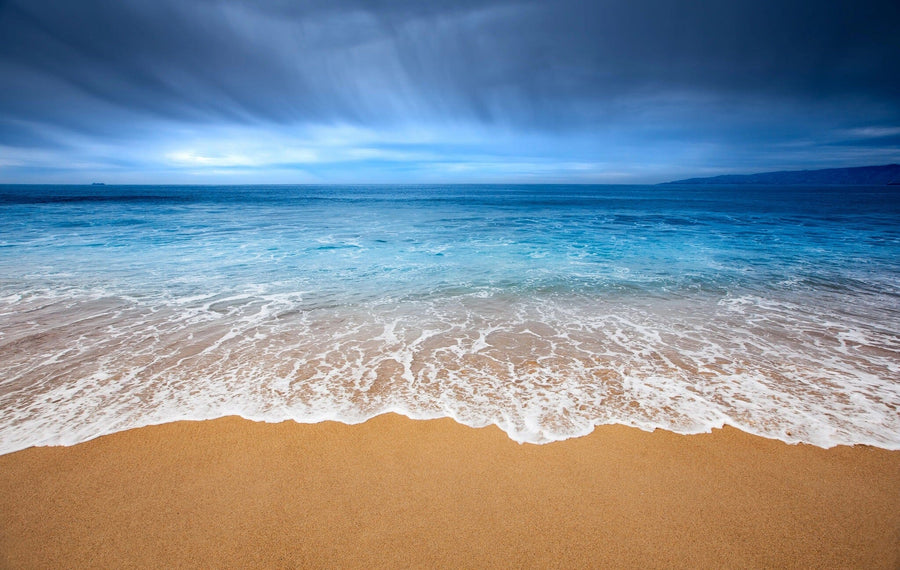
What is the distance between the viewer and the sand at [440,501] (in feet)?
9.61

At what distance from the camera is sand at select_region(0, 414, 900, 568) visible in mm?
2930

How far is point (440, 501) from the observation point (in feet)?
11.2

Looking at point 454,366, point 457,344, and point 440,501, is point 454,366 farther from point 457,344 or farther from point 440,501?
point 440,501

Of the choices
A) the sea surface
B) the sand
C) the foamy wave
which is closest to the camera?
the sand

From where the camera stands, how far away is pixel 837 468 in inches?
146

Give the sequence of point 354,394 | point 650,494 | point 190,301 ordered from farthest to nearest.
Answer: point 190,301
point 354,394
point 650,494

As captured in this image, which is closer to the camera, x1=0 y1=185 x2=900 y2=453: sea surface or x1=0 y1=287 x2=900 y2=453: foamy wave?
x1=0 y1=287 x2=900 y2=453: foamy wave

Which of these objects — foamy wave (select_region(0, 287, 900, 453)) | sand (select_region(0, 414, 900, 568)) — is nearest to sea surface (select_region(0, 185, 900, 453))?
foamy wave (select_region(0, 287, 900, 453))

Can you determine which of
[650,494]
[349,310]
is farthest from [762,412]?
[349,310]

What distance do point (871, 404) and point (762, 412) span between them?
152 cm

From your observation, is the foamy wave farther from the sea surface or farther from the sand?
the sand

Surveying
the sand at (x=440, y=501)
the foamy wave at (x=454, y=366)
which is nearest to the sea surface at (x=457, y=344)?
the foamy wave at (x=454, y=366)

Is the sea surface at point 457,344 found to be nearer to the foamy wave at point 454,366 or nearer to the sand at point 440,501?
the foamy wave at point 454,366

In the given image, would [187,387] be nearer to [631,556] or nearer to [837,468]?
[631,556]
